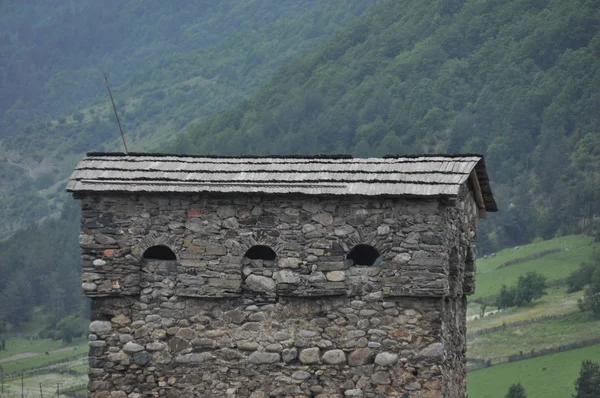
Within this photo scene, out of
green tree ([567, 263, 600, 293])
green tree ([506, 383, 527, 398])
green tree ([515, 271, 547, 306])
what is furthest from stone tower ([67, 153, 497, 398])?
green tree ([567, 263, 600, 293])

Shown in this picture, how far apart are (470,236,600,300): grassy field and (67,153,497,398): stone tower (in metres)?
61.7

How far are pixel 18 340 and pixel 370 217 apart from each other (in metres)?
84.7

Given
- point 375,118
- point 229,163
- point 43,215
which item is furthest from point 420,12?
point 229,163

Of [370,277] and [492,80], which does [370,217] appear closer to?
[370,277]

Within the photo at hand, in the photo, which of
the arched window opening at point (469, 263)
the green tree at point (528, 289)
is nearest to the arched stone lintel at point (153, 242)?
the arched window opening at point (469, 263)

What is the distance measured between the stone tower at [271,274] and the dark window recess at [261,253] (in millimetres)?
17

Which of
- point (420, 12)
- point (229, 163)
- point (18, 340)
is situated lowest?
point (229, 163)

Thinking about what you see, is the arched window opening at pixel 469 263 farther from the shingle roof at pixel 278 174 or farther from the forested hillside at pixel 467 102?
the forested hillside at pixel 467 102

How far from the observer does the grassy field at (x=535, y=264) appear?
80.7m

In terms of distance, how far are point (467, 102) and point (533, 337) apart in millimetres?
80194

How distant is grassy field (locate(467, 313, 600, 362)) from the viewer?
61.5 meters

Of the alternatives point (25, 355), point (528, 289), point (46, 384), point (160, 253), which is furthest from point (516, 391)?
point (25, 355)

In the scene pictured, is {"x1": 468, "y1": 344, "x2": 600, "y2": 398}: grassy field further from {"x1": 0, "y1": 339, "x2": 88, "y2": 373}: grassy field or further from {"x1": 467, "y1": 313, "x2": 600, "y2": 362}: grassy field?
{"x1": 0, "y1": 339, "x2": 88, "y2": 373}: grassy field

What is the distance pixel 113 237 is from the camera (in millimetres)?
16219
